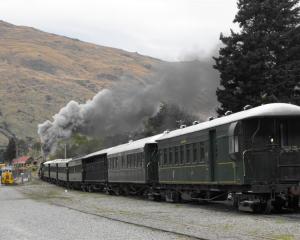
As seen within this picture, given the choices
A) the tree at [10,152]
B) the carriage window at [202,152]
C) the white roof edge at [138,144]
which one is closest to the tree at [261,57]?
the white roof edge at [138,144]

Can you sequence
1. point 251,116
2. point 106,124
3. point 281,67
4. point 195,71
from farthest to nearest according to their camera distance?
point 106,124 < point 195,71 < point 281,67 < point 251,116

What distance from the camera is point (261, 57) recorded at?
4100 cm

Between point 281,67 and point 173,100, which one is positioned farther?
point 173,100

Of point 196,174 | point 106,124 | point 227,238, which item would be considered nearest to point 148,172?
point 196,174

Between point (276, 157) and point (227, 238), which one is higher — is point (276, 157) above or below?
above

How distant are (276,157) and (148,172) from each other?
13.0 m

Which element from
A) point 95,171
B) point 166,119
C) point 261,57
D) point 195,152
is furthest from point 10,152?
point 195,152

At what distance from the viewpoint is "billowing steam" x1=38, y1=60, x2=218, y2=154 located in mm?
52906

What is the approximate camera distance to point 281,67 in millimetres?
41250

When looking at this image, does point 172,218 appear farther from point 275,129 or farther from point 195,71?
point 195,71

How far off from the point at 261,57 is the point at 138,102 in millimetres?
27844

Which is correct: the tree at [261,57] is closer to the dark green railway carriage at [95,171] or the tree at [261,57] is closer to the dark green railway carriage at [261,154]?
the dark green railway carriage at [95,171]

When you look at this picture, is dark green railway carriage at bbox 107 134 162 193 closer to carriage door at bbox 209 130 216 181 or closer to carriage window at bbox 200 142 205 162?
carriage window at bbox 200 142 205 162

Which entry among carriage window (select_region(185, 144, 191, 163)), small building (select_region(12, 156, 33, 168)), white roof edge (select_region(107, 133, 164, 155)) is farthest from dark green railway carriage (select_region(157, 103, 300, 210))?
small building (select_region(12, 156, 33, 168))
